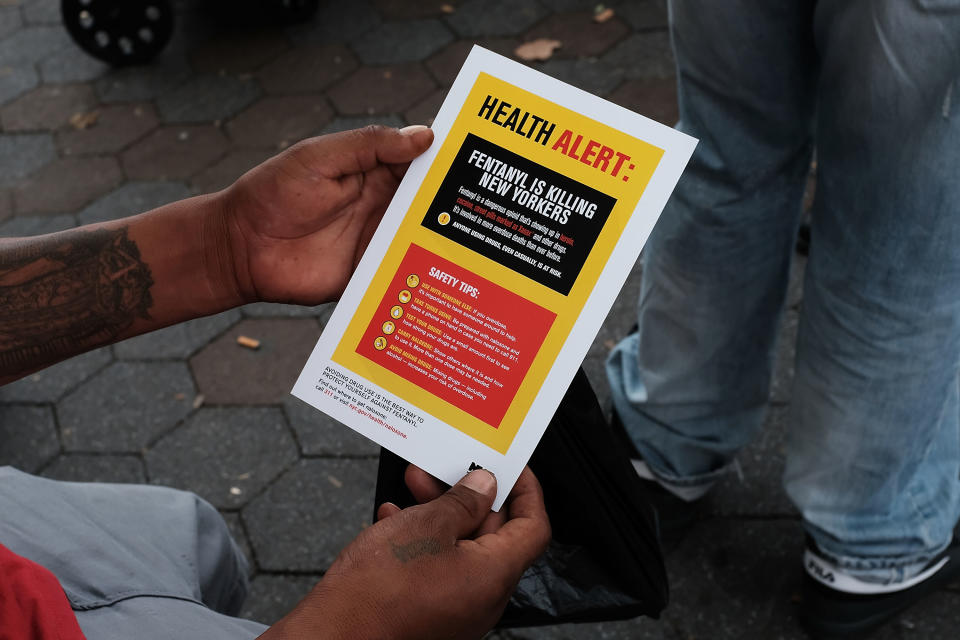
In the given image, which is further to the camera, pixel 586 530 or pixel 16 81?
pixel 16 81

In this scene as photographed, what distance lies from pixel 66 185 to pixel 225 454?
1.35 metres

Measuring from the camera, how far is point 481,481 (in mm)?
1017

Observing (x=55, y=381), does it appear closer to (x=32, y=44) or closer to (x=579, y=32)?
(x=32, y=44)

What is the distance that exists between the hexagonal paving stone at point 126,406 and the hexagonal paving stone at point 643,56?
1.77 metres

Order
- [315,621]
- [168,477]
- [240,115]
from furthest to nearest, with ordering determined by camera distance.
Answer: [240,115], [168,477], [315,621]

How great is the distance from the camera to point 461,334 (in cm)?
105

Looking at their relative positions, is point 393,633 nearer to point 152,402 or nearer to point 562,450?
point 562,450

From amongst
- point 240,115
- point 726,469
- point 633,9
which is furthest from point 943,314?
Answer: point 240,115

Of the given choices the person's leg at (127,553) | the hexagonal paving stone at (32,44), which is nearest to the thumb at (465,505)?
the person's leg at (127,553)

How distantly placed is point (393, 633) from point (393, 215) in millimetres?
510

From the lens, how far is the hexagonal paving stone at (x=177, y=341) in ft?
7.75

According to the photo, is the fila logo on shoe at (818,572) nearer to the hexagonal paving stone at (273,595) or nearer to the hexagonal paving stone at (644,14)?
the hexagonal paving stone at (273,595)

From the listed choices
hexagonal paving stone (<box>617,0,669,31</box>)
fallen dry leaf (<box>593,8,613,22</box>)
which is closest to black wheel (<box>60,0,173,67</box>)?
fallen dry leaf (<box>593,8,613,22</box>)

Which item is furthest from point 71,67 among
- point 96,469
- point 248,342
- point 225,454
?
point 225,454
